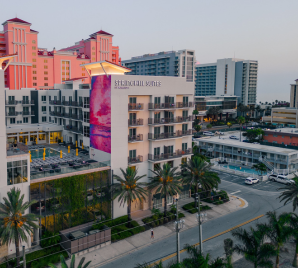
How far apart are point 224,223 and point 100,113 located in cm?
2281

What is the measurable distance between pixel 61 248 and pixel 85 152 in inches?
717

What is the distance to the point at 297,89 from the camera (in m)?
161

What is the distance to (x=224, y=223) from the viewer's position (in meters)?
40.4

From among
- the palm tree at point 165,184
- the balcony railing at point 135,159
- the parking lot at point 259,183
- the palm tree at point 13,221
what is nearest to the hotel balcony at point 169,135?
the balcony railing at point 135,159

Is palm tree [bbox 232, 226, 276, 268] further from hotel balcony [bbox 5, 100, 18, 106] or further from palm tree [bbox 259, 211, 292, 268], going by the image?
hotel balcony [bbox 5, 100, 18, 106]

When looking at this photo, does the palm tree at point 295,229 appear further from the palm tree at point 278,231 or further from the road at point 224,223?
the road at point 224,223

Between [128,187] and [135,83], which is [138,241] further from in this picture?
[135,83]

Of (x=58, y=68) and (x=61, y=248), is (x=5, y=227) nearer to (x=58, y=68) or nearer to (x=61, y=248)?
(x=61, y=248)

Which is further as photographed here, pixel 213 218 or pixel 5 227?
pixel 213 218

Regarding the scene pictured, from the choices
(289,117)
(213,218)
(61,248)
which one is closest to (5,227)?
(61,248)

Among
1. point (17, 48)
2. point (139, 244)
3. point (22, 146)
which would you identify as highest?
point (17, 48)

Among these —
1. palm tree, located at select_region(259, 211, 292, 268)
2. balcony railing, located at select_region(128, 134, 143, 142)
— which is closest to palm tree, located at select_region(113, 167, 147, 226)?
balcony railing, located at select_region(128, 134, 143, 142)

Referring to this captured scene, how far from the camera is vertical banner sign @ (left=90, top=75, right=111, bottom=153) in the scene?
130ft

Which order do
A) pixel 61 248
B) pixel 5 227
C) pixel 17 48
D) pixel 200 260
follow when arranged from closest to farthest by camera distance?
pixel 200 260
pixel 5 227
pixel 61 248
pixel 17 48
